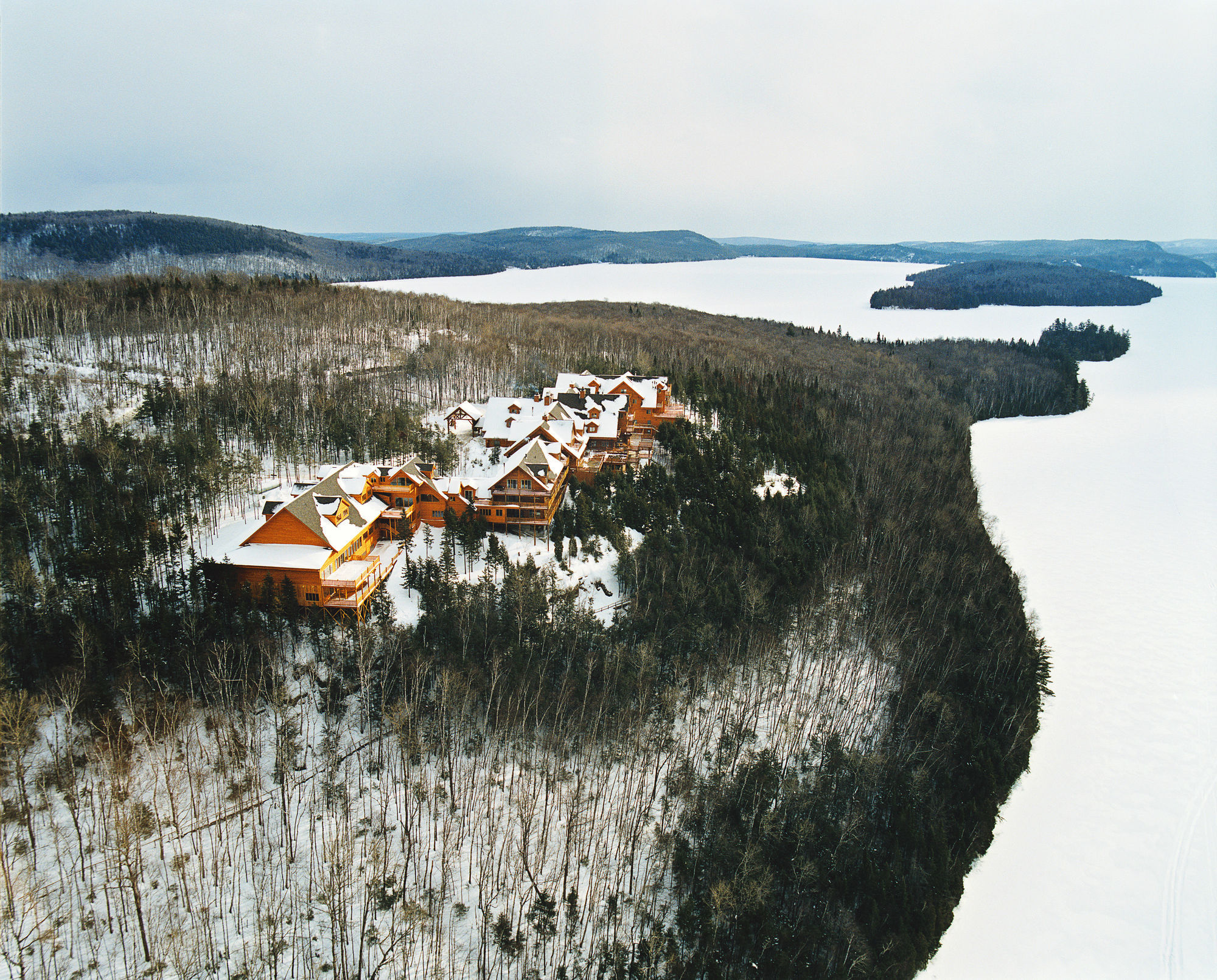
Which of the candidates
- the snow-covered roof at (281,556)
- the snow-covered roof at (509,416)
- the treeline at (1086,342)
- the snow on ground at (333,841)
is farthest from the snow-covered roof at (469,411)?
the treeline at (1086,342)

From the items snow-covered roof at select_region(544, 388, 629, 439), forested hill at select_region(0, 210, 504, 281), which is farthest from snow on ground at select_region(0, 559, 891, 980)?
forested hill at select_region(0, 210, 504, 281)

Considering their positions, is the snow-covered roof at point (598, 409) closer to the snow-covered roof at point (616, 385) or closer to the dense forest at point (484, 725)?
the snow-covered roof at point (616, 385)

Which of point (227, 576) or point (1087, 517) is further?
point (1087, 517)

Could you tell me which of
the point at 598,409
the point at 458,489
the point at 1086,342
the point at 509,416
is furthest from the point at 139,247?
the point at 1086,342

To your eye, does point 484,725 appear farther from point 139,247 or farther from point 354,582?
point 139,247

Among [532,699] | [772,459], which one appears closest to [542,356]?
[772,459]

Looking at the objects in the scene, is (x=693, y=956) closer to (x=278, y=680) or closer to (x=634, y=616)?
(x=634, y=616)

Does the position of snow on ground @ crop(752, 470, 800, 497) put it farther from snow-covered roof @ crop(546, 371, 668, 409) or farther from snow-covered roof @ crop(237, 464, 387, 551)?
snow-covered roof @ crop(237, 464, 387, 551)
